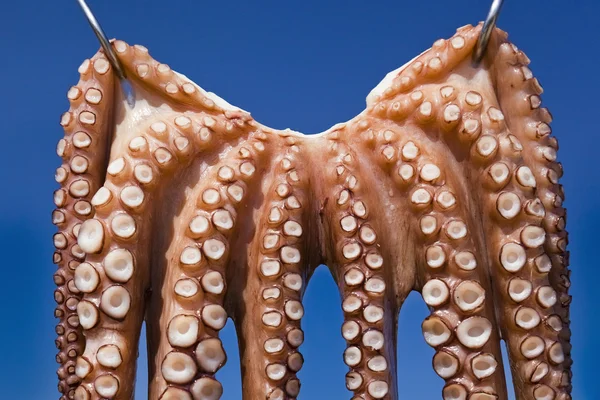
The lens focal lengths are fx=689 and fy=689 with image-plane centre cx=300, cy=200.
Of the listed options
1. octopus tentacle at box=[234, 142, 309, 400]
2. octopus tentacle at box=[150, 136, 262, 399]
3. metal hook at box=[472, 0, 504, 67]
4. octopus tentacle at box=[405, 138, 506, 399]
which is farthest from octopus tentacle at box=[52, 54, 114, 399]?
metal hook at box=[472, 0, 504, 67]

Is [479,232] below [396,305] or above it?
above

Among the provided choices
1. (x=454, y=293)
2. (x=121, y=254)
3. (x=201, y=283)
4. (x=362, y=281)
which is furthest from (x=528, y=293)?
(x=121, y=254)

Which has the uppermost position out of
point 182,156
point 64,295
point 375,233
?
point 182,156

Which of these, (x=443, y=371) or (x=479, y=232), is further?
(x=479, y=232)

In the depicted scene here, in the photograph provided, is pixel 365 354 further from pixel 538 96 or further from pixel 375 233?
pixel 538 96

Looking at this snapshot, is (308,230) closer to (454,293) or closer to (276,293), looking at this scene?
(276,293)

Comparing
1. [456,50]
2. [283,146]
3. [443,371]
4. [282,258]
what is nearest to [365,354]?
[443,371]
